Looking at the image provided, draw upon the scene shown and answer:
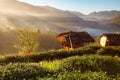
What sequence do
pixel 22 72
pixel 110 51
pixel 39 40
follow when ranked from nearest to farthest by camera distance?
pixel 22 72, pixel 110 51, pixel 39 40

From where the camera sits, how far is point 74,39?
57.5m

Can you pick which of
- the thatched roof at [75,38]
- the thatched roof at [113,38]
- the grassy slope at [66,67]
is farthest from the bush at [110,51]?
the thatched roof at [75,38]

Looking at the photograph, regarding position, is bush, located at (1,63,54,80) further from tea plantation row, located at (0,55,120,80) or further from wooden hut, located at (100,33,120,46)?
wooden hut, located at (100,33,120,46)

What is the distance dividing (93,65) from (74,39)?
1370 inches

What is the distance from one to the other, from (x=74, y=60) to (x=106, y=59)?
2.98 meters

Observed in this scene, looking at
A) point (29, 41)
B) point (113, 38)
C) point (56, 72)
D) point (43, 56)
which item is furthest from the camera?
point (113, 38)

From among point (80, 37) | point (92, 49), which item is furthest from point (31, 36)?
point (92, 49)

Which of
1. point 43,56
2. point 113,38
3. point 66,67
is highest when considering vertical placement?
point 66,67

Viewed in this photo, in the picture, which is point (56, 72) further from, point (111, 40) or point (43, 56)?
point (111, 40)

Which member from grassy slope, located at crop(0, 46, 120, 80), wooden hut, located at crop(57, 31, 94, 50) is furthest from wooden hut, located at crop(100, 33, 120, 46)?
grassy slope, located at crop(0, 46, 120, 80)

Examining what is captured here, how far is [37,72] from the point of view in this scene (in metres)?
17.3

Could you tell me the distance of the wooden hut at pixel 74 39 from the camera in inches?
2237

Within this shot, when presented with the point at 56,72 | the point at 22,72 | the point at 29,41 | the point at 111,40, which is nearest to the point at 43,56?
the point at 56,72

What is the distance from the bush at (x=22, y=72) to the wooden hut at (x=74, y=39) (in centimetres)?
3809
